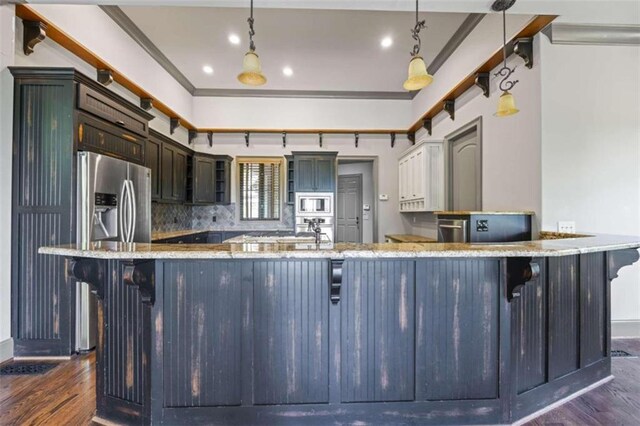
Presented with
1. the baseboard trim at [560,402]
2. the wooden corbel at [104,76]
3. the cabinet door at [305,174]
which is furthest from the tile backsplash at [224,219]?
the baseboard trim at [560,402]

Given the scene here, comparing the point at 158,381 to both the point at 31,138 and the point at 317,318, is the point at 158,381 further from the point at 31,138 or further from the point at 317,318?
the point at 31,138

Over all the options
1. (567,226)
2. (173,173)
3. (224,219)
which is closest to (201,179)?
(173,173)

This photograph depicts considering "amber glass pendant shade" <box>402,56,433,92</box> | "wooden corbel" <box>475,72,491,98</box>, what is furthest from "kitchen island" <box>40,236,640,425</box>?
"wooden corbel" <box>475,72,491,98</box>

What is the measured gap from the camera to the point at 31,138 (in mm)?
2559

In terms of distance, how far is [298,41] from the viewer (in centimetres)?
400

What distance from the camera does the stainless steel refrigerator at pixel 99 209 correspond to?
2582mm

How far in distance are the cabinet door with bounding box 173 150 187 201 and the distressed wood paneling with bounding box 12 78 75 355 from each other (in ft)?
7.34

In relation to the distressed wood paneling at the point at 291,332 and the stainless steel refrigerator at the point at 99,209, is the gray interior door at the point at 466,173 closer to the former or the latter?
the distressed wood paneling at the point at 291,332

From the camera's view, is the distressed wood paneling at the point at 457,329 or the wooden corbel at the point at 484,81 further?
the wooden corbel at the point at 484,81

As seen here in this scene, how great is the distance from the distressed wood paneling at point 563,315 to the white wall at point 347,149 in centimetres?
400

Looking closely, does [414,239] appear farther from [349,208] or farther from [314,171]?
[349,208]

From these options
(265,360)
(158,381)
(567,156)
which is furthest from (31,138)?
(567,156)

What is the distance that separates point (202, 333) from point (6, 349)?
2.12m

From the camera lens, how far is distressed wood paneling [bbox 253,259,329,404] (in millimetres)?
Result: 1687
